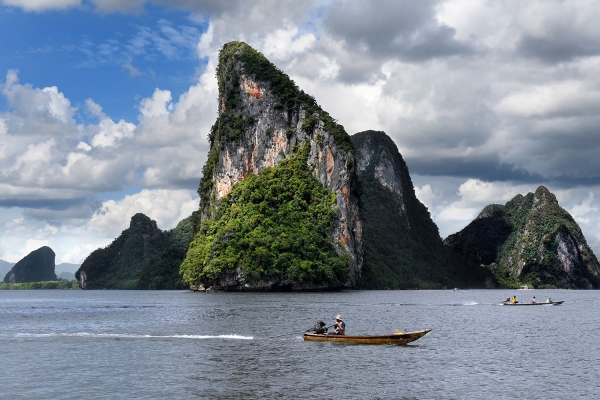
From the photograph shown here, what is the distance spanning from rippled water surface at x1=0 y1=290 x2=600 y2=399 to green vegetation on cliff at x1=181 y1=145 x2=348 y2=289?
55756 millimetres

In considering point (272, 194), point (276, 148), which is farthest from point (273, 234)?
point (276, 148)

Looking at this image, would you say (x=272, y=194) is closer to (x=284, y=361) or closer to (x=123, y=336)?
(x=123, y=336)

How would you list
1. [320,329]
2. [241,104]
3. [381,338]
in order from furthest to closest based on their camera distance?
[241,104] < [320,329] < [381,338]

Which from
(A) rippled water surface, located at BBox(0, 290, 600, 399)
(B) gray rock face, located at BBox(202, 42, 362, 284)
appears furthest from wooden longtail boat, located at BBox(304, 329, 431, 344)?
(B) gray rock face, located at BBox(202, 42, 362, 284)

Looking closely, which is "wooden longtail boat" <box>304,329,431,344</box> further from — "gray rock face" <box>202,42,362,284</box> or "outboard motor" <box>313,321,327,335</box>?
"gray rock face" <box>202,42,362,284</box>

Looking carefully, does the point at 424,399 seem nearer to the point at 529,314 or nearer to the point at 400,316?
the point at 400,316

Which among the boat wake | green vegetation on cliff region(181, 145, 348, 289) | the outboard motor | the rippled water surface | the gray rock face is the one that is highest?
the gray rock face

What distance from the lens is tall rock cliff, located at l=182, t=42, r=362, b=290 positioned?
129 meters

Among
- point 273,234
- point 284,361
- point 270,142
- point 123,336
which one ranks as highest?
point 270,142

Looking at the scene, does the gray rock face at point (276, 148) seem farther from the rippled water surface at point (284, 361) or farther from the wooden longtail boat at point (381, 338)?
the wooden longtail boat at point (381, 338)

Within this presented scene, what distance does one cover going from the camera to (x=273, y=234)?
120 m

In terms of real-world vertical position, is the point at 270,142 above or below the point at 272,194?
above

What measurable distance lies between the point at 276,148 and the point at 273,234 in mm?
25895

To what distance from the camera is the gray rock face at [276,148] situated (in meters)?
131
